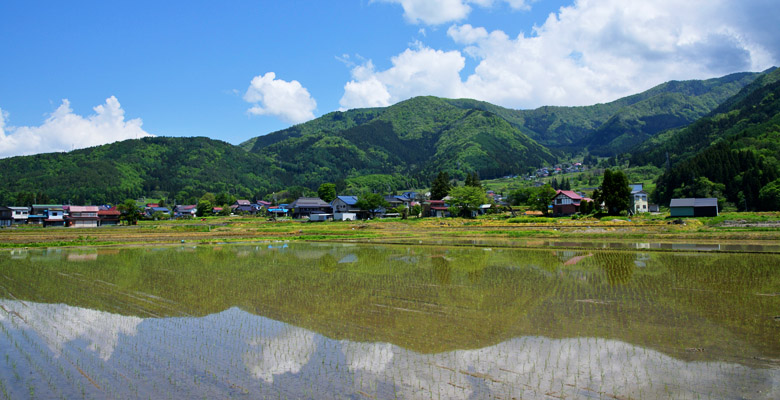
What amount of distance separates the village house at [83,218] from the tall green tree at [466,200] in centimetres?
6205

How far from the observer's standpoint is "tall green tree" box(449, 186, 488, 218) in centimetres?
6550

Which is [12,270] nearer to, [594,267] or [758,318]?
[594,267]

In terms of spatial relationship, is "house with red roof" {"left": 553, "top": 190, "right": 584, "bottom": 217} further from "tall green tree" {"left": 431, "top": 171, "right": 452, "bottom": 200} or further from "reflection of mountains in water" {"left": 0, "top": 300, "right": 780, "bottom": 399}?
"reflection of mountains in water" {"left": 0, "top": 300, "right": 780, "bottom": 399}

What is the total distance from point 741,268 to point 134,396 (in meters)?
23.7

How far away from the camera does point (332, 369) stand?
884 centimetres

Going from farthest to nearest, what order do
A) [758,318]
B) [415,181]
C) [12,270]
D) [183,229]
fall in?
[415,181]
[183,229]
[12,270]
[758,318]

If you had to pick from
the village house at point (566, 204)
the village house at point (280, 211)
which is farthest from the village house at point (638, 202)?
the village house at point (280, 211)

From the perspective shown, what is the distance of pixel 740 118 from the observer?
420 feet

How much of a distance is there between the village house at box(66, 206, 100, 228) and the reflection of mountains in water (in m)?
74.4

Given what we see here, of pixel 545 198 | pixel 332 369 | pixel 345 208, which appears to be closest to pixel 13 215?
pixel 345 208

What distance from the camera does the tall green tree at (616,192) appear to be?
2120 inches

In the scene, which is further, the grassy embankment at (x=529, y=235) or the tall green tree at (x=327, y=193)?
the tall green tree at (x=327, y=193)

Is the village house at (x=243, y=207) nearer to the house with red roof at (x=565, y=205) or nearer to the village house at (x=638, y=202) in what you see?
the house with red roof at (x=565, y=205)

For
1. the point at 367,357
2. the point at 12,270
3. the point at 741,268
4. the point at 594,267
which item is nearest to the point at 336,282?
the point at 367,357
